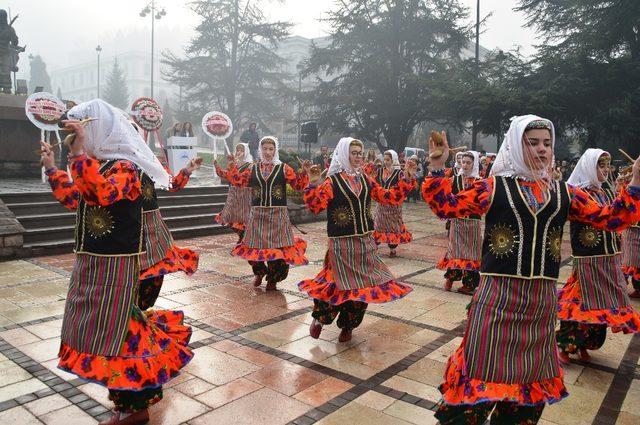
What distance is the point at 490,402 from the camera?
288cm

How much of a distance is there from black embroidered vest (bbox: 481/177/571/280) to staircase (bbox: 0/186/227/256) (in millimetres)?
8164

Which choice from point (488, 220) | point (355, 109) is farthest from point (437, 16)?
point (488, 220)

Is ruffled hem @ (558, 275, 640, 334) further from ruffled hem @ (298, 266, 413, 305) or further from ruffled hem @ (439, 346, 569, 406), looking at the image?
ruffled hem @ (439, 346, 569, 406)

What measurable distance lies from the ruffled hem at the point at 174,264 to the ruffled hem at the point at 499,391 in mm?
3352

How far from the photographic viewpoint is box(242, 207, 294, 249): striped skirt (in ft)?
23.0

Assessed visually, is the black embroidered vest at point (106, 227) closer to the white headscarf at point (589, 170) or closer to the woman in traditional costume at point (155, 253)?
the woman in traditional costume at point (155, 253)

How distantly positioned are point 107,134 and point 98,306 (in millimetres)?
1055

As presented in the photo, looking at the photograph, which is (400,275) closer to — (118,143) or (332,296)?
(332,296)

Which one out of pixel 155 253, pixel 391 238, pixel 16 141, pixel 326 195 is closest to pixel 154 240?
pixel 155 253

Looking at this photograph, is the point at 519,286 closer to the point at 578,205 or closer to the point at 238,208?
the point at 578,205

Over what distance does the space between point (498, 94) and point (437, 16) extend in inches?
357

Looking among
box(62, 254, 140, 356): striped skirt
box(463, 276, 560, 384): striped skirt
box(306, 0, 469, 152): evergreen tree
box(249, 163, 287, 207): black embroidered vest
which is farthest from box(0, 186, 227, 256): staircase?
box(306, 0, 469, 152): evergreen tree

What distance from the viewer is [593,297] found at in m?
4.73

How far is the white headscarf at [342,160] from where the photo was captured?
17.2 feet
